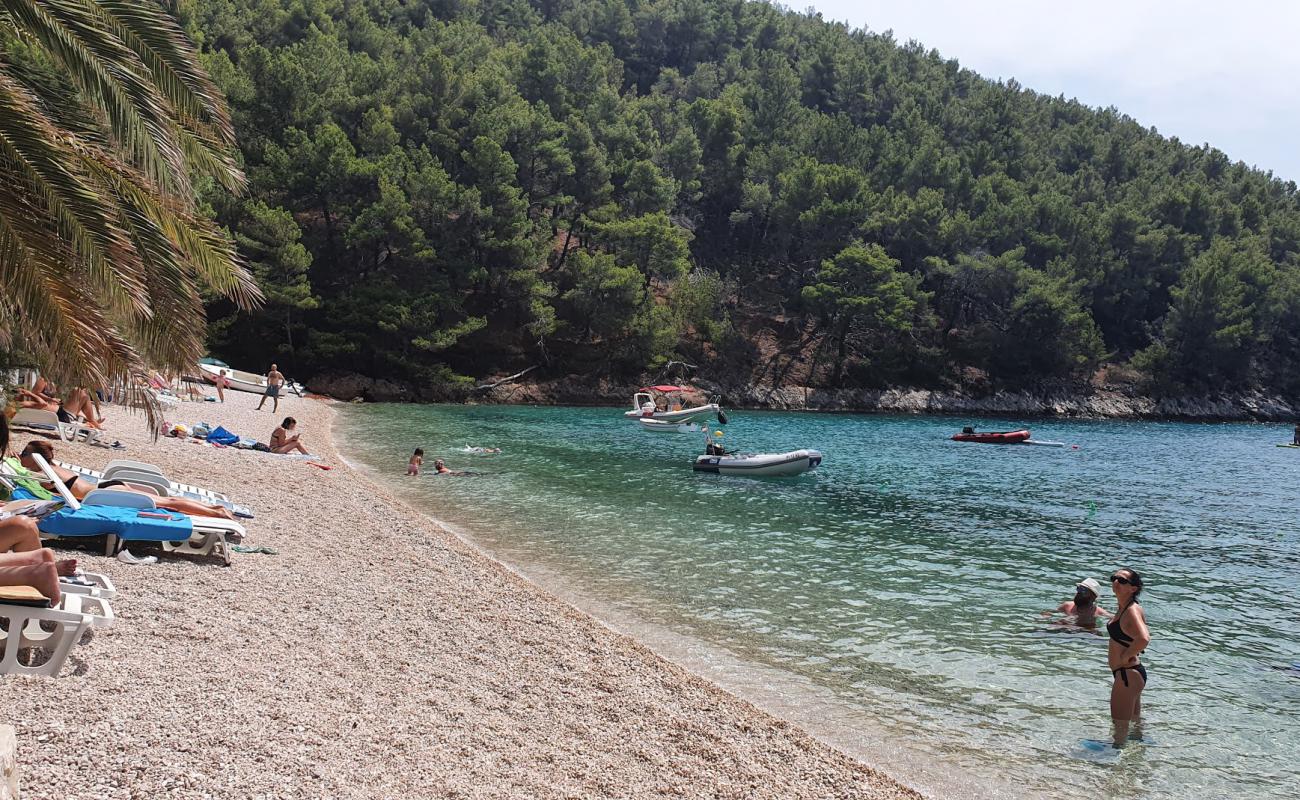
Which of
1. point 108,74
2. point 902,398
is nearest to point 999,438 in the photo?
point 902,398

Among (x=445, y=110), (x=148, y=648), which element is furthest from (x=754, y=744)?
(x=445, y=110)

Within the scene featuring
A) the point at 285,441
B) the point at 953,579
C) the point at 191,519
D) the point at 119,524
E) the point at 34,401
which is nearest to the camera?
the point at 119,524

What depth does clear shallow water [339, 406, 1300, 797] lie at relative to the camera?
766 cm

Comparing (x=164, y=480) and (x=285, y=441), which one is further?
(x=285, y=441)

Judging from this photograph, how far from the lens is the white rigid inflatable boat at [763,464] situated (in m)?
24.3

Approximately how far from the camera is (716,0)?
114 meters

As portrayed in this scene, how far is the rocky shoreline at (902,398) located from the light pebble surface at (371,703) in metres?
39.6

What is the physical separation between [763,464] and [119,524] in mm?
17715

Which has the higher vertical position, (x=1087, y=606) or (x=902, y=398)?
(x=902, y=398)

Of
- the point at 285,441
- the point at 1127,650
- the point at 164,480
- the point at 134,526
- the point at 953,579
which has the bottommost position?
the point at 953,579

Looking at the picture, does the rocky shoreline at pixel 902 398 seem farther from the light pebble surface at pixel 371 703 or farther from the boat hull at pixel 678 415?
the light pebble surface at pixel 371 703

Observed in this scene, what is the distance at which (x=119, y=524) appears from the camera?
8531 mm

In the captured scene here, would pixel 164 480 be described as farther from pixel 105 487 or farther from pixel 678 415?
pixel 678 415

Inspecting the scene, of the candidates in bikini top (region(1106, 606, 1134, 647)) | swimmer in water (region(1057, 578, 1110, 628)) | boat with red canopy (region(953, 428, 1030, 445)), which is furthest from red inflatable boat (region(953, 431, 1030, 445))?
bikini top (region(1106, 606, 1134, 647))
